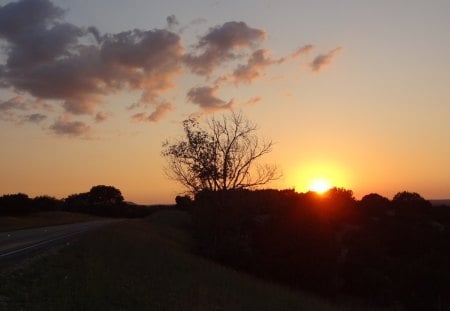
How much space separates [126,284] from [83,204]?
96.0 metres

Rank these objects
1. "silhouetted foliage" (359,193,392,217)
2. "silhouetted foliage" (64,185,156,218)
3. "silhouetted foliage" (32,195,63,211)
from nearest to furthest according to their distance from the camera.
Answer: "silhouetted foliage" (359,193,392,217) → "silhouetted foliage" (32,195,63,211) → "silhouetted foliage" (64,185,156,218)

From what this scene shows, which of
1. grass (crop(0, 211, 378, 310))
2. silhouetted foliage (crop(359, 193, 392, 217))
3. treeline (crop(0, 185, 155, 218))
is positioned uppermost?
treeline (crop(0, 185, 155, 218))

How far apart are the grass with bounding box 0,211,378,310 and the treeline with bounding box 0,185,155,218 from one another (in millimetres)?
49051

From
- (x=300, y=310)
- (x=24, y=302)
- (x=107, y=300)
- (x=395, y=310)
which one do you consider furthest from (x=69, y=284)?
(x=395, y=310)

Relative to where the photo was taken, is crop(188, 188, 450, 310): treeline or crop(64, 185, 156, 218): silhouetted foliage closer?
crop(188, 188, 450, 310): treeline

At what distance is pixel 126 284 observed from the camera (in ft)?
59.1

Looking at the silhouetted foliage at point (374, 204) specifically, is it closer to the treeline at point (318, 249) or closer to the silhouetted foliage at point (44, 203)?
the treeline at point (318, 249)

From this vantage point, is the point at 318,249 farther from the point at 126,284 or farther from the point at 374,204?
the point at 374,204

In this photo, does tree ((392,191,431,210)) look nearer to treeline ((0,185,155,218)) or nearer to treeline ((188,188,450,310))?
treeline ((188,188,450,310))

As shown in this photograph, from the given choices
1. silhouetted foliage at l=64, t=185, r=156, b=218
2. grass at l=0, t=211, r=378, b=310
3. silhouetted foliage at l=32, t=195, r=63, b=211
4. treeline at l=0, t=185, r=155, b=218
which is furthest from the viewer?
silhouetted foliage at l=64, t=185, r=156, b=218

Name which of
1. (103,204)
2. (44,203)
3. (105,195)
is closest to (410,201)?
(44,203)

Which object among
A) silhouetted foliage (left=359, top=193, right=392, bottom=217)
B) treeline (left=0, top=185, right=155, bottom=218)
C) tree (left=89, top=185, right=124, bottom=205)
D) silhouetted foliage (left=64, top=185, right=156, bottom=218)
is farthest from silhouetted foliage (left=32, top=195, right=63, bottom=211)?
silhouetted foliage (left=359, top=193, right=392, bottom=217)

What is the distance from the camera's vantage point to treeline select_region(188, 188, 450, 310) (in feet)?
117

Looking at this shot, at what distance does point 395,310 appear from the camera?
33.4 metres
